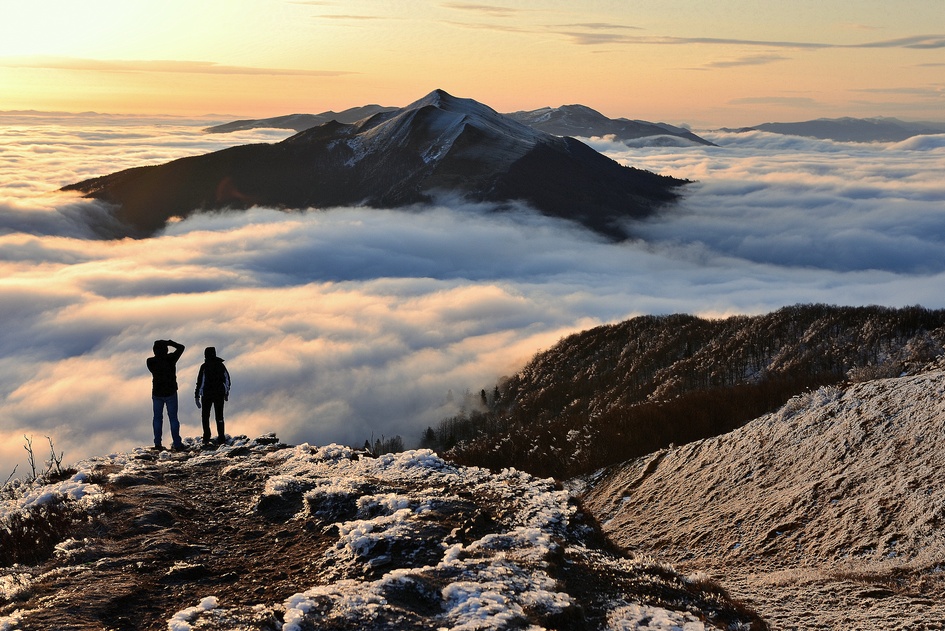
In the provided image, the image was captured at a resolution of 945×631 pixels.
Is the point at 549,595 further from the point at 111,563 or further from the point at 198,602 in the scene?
the point at 111,563

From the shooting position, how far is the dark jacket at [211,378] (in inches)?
817

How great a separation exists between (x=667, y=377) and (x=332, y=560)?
295 ft

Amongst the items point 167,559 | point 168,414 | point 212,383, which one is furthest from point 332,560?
point 212,383

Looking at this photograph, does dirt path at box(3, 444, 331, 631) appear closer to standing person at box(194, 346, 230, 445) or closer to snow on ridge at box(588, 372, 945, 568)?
standing person at box(194, 346, 230, 445)

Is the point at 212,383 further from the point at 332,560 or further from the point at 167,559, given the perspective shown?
the point at 332,560

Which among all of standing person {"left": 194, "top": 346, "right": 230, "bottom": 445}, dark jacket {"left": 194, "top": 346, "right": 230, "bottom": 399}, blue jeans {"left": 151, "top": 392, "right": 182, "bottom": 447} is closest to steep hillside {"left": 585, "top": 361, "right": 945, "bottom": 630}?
standing person {"left": 194, "top": 346, "right": 230, "bottom": 445}

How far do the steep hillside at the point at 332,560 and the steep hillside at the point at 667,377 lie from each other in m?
16.8

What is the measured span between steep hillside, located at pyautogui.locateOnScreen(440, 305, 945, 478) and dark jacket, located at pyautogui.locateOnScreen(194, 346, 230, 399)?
1338 centimetres

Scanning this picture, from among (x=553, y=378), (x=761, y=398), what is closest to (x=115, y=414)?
(x=553, y=378)

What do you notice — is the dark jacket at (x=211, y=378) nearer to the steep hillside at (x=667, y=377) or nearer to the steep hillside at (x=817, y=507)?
the steep hillside at (x=817, y=507)

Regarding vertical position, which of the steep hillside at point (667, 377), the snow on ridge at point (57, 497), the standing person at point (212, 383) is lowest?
the steep hillside at point (667, 377)

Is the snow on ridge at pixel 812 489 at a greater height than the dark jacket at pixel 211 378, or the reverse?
the dark jacket at pixel 211 378

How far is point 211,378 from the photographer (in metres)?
20.8

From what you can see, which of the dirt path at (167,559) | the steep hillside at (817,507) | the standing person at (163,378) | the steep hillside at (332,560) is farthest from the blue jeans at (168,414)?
the steep hillside at (817,507)
